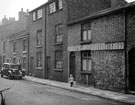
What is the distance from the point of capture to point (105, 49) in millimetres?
16250

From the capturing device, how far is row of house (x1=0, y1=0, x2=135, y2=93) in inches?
579

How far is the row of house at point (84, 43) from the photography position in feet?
48.2

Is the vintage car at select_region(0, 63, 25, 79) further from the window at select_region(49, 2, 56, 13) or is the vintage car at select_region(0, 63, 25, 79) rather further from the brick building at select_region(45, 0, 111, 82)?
the window at select_region(49, 2, 56, 13)

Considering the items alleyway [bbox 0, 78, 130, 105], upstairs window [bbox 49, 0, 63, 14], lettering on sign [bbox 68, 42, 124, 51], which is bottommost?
alleyway [bbox 0, 78, 130, 105]

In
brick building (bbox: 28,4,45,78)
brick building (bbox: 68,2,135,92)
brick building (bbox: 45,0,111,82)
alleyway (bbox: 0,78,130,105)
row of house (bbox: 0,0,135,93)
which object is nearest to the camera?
alleyway (bbox: 0,78,130,105)

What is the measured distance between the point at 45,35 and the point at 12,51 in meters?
13.3

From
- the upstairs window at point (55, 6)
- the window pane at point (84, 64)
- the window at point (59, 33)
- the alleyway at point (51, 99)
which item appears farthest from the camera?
the upstairs window at point (55, 6)

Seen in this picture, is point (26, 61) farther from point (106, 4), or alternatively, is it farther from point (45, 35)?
point (106, 4)

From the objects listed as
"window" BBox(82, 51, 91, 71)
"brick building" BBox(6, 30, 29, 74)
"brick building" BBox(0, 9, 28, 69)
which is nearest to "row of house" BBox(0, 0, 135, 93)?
"window" BBox(82, 51, 91, 71)

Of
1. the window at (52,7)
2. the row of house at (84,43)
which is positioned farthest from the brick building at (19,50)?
the window at (52,7)

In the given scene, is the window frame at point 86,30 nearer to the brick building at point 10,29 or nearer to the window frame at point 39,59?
the window frame at point 39,59

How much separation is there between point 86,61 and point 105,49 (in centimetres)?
292

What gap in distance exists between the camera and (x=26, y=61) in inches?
1224

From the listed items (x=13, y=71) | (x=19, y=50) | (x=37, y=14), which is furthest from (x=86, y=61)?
(x=19, y=50)
